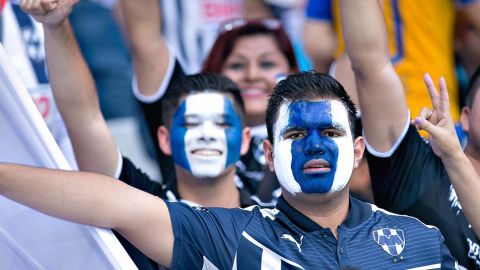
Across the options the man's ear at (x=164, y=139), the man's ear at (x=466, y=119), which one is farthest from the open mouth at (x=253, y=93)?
the man's ear at (x=466, y=119)

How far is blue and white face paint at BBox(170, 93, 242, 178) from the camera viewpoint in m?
3.69

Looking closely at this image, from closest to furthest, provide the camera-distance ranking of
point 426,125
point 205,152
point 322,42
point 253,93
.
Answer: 1. point 426,125
2. point 205,152
3. point 253,93
4. point 322,42

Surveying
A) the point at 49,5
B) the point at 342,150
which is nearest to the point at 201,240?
the point at 342,150

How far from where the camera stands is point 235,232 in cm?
297

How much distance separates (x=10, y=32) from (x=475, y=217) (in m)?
2.56

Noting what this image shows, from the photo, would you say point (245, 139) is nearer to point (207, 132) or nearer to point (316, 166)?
point (207, 132)

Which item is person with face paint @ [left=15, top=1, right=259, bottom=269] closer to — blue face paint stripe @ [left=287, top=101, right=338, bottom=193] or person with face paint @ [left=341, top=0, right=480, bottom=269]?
person with face paint @ [left=341, top=0, right=480, bottom=269]

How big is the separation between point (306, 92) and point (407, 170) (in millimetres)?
595

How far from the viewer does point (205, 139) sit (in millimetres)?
3701

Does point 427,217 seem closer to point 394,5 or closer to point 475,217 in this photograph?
point 475,217

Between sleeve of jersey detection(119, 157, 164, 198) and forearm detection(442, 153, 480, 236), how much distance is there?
1.11 m

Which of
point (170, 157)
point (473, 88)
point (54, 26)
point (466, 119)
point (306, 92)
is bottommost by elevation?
point (170, 157)

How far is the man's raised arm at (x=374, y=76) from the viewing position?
3449 mm

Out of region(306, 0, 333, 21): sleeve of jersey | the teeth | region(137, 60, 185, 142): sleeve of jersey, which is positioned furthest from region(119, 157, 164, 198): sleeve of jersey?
region(306, 0, 333, 21): sleeve of jersey
